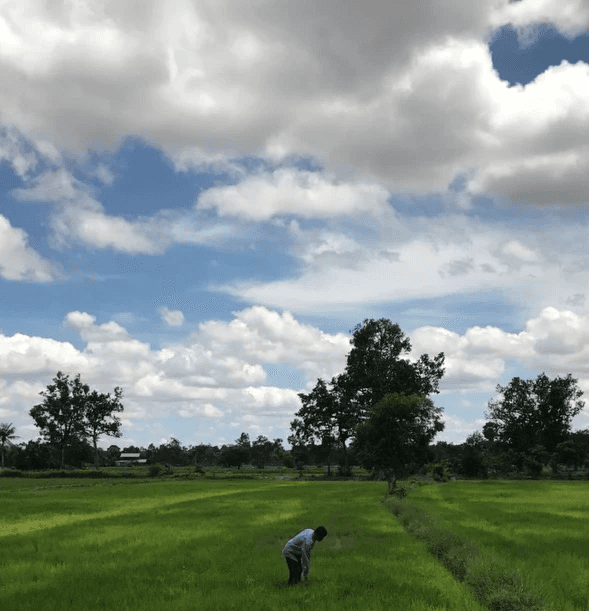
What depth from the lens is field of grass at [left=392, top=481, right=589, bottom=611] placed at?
53.7 ft

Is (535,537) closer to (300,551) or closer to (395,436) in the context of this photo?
(300,551)

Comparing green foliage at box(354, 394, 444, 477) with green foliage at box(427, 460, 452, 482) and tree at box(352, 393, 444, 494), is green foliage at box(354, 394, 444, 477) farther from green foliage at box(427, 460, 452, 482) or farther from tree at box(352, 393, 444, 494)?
green foliage at box(427, 460, 452, 482)

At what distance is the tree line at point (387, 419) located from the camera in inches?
2388

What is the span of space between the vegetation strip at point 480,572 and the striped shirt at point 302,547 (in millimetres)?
4624

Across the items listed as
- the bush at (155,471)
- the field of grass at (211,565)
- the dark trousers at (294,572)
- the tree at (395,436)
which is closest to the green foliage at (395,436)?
the tree at (395,436)

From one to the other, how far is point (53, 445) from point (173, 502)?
9689 centimetres

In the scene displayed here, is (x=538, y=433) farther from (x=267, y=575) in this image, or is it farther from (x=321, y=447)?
(x=267, y=575)

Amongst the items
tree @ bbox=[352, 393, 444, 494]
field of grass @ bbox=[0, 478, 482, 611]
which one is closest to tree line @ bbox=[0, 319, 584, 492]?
tree @ bbox=[352, 393, 444, 494]

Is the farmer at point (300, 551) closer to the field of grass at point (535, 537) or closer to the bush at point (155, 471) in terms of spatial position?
the field of grass at point (535, 537)

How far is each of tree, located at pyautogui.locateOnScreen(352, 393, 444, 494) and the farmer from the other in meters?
44.4

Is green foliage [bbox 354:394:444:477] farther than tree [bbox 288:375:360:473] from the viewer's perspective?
No

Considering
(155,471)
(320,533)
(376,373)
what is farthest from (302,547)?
(155,471)

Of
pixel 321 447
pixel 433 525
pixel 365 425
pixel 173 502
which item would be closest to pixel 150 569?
pixel 433 525

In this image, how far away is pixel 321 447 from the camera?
10106cm
